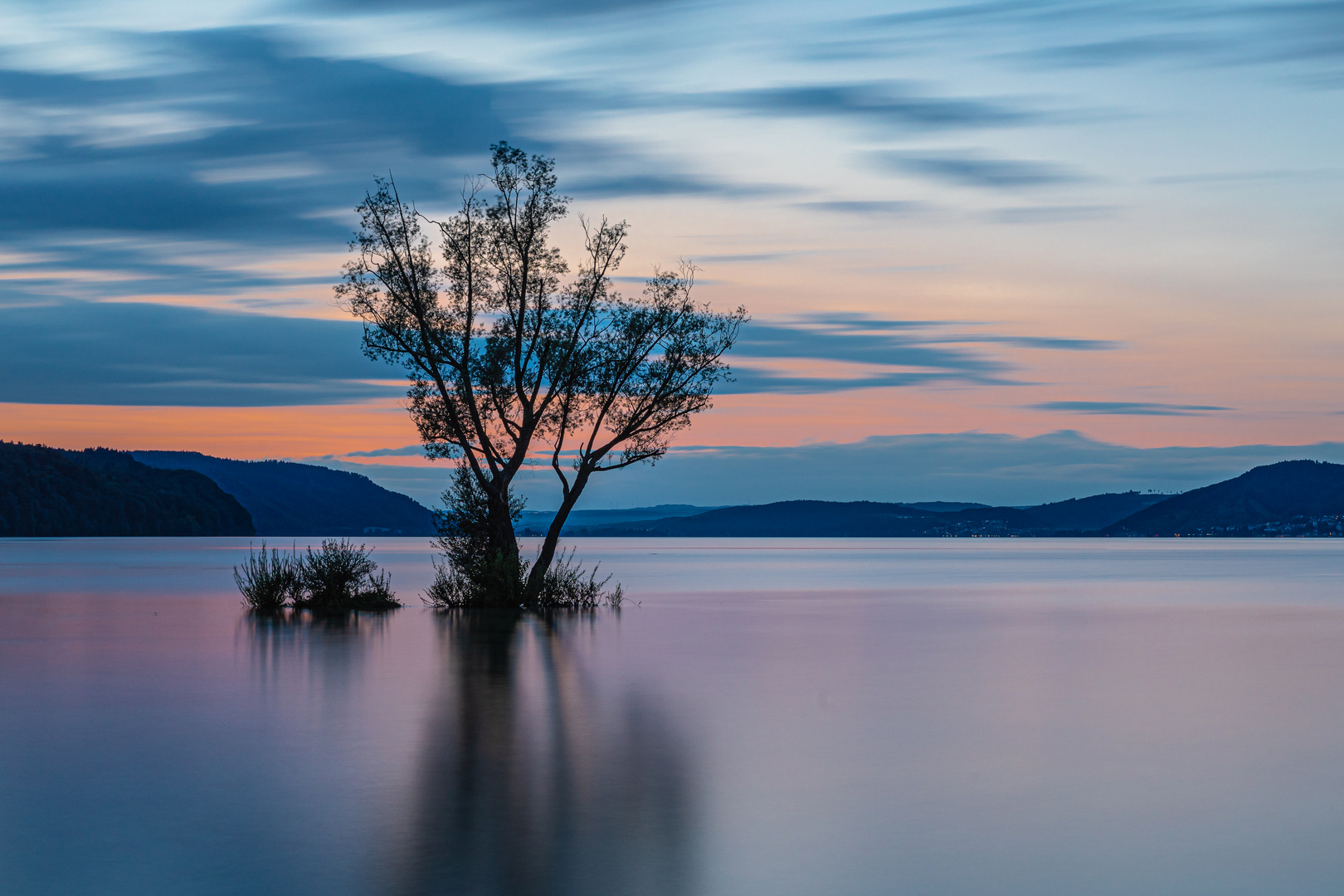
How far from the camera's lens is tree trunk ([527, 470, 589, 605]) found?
35562 millimetres

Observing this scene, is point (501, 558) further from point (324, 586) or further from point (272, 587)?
point (272, 587)

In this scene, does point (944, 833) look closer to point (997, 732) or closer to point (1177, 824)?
point (1177, 824)

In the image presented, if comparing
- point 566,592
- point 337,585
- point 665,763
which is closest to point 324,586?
point 337,585

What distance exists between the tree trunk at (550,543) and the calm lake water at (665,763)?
5971 millimetres

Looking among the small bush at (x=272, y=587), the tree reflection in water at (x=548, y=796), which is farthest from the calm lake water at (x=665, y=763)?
the small bush at (x=272, y=587)

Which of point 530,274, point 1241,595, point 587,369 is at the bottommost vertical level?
point 1241,595

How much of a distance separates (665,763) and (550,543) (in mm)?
23993

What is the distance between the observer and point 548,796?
10.8 metres

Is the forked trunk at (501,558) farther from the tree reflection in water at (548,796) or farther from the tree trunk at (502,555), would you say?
the tree reflection in water at (548,796)

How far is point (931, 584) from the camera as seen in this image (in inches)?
2463

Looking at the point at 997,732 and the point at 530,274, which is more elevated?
the point at 530,274

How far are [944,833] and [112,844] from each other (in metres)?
5.54

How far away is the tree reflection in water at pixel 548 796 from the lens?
8.27 meters

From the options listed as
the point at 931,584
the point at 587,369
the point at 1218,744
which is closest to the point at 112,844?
the point at 1218,744
